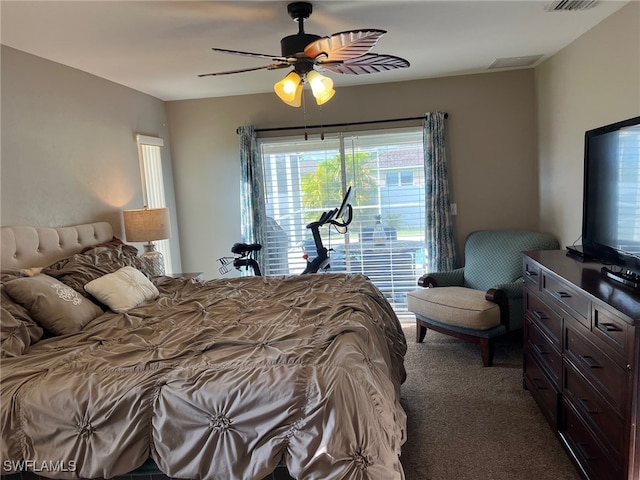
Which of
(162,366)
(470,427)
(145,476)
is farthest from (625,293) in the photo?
(145,476)

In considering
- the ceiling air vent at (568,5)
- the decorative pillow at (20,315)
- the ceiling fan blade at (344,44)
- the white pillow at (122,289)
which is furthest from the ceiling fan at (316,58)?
the decorative pillow at (20,315)

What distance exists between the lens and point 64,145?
3.17 m

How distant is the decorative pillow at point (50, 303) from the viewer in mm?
2219

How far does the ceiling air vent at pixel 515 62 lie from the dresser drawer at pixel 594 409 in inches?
112

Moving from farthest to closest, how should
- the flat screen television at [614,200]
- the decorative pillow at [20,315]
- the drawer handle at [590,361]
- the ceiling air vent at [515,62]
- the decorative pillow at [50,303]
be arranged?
the ceiling air vent at [515,62] < the decorative pillow at [50,303] < the decorative pillow at [20,315] < the flat screen television at [614,200] < the drawer handle at [590,361]

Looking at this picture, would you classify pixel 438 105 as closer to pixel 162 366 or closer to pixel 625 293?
pixel 625 293

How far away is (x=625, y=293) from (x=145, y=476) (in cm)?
210

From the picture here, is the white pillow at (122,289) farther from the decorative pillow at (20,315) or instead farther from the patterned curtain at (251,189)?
the patterned curtain at (251,189)

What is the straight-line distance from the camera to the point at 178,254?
492 cm

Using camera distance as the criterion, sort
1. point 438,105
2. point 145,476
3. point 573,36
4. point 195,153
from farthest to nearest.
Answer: point 195,153 < point 438,105 < point 573,36 < point 145,476

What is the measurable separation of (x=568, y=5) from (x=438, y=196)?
80.1 inches

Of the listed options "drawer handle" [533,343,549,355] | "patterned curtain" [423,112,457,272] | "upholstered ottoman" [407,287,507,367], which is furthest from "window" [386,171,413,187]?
"drawer handle" [533,343,549,355]

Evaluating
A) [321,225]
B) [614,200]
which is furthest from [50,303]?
[614,200]

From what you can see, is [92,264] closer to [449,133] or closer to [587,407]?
[587,407]
